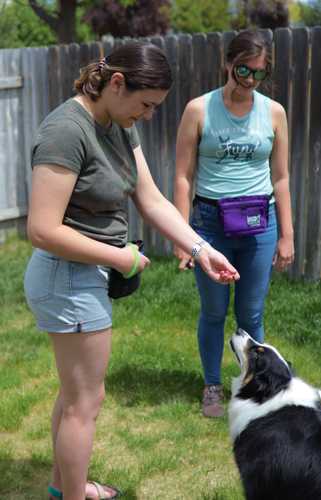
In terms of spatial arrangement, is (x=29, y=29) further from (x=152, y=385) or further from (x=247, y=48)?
(x=247, y=48)

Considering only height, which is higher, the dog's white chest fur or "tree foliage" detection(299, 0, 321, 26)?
"tree foliage" detection(299, 0, 321, 26)

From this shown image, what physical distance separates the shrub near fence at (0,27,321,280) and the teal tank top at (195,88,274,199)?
202 centimetres

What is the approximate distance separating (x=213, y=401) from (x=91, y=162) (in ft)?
6.83

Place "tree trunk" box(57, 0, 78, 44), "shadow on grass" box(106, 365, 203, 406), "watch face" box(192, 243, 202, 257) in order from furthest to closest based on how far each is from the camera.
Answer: "tree trunk" box(57, 0, 78, 44) → "shadow on grass" box(106, 365, 203, 406) → "watch face" box(192, 243, 202, 257)

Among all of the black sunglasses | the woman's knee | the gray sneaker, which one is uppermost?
the black sunglasses

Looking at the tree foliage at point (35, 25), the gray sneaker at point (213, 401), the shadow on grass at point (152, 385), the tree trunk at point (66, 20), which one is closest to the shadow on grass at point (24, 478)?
the shadow on grass at point (152, 385)

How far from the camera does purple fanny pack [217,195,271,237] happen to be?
3.41 m

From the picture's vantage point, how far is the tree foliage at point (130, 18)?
21.8 m

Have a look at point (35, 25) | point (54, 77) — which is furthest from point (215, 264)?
point (35, 25)

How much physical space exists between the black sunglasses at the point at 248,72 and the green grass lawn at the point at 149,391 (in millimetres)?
1929

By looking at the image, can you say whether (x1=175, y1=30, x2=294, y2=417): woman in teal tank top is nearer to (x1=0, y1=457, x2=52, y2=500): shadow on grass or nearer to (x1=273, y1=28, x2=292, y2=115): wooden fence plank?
(x1=0, y1=457, x2=52, y2=500): shadow on grass

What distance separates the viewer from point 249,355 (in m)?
2.94

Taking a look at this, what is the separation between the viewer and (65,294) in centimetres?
232

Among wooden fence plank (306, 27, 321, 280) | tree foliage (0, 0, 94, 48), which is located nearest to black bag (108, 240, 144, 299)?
wooden fence plank (306, 27, 321, 280)
